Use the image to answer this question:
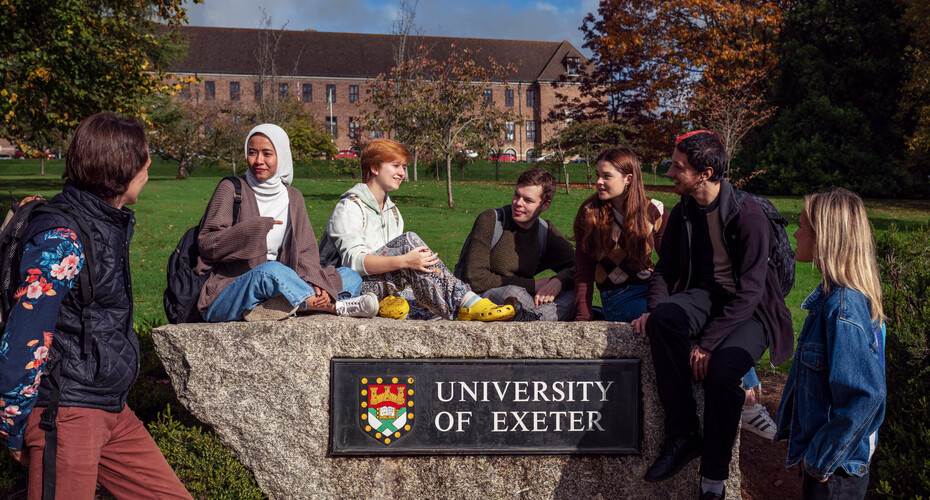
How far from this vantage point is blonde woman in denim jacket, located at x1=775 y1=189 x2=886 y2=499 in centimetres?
266

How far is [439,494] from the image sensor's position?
3578mm

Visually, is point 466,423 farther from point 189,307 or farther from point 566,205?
point 566,205

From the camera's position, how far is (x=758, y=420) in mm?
3912

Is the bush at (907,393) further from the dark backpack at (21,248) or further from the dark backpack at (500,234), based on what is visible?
the dark backpack at (21,248)

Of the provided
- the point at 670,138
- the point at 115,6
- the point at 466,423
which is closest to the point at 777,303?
the point at 466,423

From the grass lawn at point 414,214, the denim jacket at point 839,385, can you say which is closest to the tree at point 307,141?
the grass lawn at point 414,214

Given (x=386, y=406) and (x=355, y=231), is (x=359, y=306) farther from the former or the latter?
(x=355, y=231)

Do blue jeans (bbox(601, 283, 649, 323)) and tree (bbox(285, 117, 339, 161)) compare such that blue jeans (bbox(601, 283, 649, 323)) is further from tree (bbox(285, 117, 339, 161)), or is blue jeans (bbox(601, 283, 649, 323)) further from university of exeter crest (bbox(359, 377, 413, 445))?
tree (bbox(285, 117, 339, 161))

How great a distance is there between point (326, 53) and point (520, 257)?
205 ft

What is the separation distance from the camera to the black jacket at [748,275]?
10.7 ft

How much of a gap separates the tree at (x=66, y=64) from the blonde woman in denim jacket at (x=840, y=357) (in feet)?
34.5

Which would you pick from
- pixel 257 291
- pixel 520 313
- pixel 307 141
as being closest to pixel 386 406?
pixel 257 291

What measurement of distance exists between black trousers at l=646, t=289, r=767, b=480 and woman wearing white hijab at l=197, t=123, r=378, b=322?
58.5 inches

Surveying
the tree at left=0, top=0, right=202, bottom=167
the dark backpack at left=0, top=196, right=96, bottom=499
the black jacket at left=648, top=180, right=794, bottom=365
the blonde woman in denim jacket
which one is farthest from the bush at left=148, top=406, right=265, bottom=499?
the tree at left=0, top=0, right=202, bottom=167
